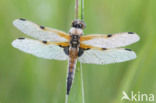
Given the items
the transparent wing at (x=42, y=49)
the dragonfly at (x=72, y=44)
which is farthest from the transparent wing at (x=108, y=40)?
the transparent wing at (x=42, y=49)

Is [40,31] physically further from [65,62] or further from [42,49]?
[65,62]

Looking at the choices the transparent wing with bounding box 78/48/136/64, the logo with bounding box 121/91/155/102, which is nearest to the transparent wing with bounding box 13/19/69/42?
the transparent wing with bounding box 78/48/136/64

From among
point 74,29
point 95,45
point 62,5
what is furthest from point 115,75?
point 62,5

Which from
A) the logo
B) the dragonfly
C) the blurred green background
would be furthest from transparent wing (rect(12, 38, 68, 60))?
the logo

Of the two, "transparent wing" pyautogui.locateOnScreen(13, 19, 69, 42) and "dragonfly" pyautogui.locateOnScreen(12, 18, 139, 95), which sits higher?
"transparent wing" pyautogui.locateOnScreen(13, 19, 69, 42)

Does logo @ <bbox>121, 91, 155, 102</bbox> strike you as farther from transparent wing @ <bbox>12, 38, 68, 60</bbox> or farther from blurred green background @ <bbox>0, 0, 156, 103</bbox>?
transparent wing @ <bbox>12, 38, 68, 60</bbox>

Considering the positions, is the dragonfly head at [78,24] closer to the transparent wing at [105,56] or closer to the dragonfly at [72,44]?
the dragonfly at [72,44]

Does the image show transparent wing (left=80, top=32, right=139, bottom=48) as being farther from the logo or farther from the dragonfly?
the logo
